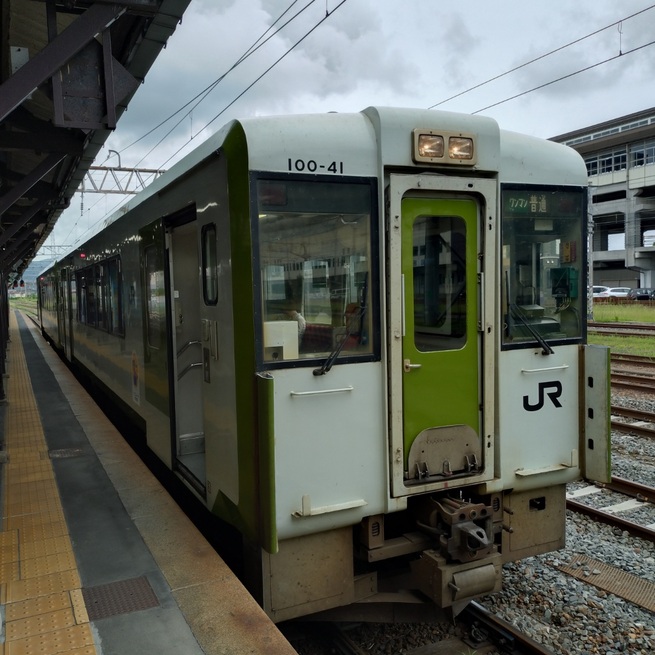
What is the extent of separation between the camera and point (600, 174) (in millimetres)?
53719

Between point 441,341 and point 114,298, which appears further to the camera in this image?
point 114,298

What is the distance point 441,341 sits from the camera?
3.96m

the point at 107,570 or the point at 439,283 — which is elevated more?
the point at 439,283

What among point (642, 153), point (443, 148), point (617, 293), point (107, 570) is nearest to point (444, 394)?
point (443, 148)

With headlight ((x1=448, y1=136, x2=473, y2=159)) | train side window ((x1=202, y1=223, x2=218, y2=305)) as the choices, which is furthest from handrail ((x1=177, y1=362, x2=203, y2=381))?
headlight ((x1=448, y1=136, x2=473, y2=159))

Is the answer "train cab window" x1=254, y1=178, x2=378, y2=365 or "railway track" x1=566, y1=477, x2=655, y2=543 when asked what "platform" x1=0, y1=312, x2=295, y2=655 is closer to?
"train cab window" x1=254, y1=178, x2=378, y2=365

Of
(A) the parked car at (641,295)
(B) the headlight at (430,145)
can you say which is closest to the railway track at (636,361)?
(B) the headlight at (430,145)

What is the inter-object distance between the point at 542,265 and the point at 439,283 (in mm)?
777

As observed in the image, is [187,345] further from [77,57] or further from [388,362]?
[77,57]

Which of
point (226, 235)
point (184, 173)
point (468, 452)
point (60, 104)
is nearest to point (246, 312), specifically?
point (226, 235)

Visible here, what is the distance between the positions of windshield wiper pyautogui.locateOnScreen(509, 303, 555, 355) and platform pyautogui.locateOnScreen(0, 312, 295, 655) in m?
2.34

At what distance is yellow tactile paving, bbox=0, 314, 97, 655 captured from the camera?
3.25 meters

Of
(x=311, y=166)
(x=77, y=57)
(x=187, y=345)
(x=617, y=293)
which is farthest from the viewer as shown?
(x=617, y=293)

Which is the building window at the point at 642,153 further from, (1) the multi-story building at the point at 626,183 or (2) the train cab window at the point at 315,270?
(2) the train cab window at the point at 315,270
